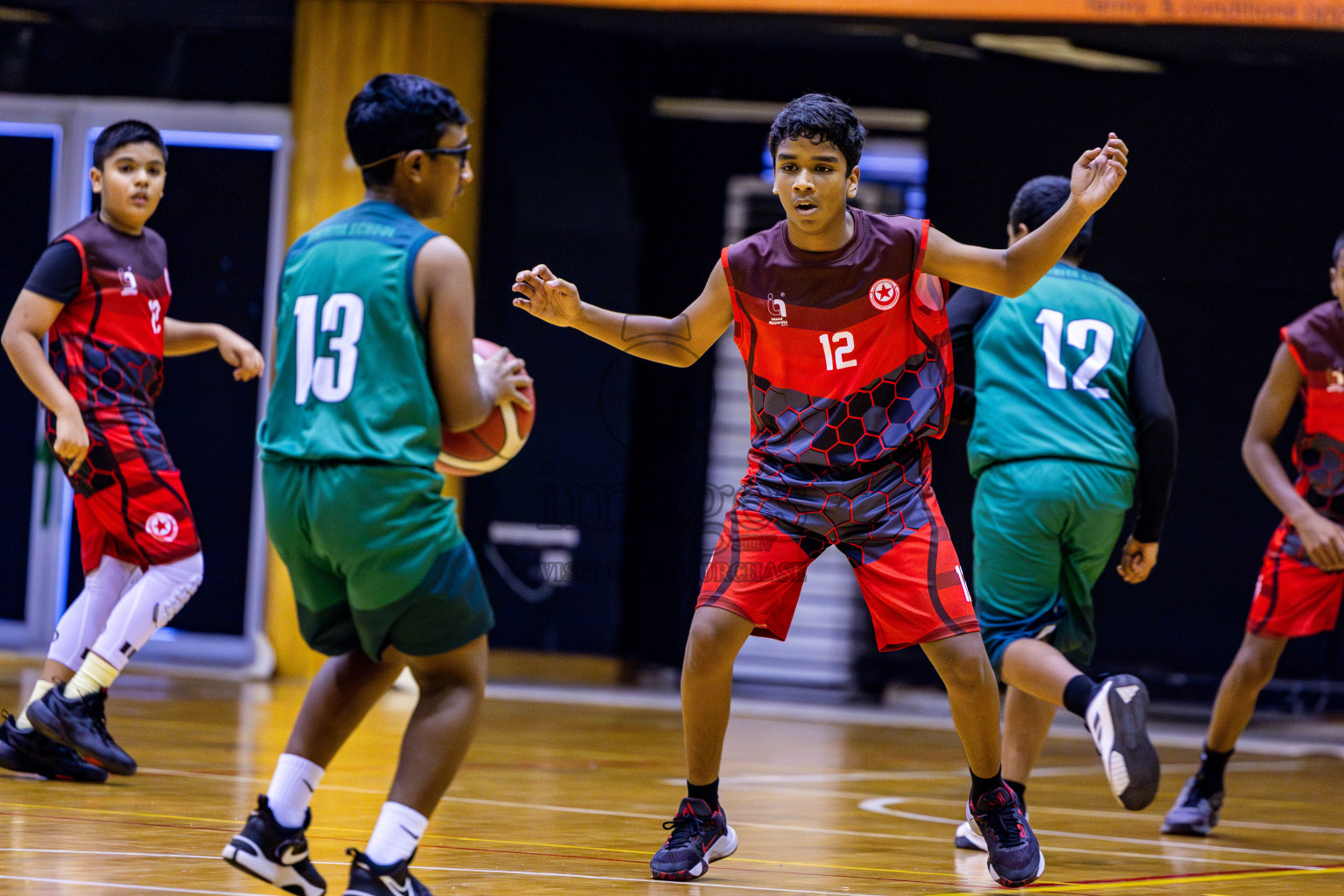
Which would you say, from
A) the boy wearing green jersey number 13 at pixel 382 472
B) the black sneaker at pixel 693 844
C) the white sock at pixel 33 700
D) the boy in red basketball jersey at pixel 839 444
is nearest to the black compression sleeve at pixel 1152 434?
the boy in red basketball jersey at pixel 839 444

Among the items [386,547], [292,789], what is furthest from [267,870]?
[386,547]

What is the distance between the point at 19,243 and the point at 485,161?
2.77 metres

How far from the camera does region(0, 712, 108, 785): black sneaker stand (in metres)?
4.92

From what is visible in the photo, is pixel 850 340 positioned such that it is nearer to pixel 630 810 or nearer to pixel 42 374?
pixel 630 810

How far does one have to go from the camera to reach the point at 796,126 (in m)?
3.77

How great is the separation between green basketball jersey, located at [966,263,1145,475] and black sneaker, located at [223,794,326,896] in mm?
2225

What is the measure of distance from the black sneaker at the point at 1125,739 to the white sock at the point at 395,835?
1659 mm

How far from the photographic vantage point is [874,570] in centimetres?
381

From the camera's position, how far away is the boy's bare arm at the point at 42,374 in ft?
15.8

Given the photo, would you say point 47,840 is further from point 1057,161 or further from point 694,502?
point 1057,161

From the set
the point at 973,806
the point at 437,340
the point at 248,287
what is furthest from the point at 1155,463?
the point at 248,287

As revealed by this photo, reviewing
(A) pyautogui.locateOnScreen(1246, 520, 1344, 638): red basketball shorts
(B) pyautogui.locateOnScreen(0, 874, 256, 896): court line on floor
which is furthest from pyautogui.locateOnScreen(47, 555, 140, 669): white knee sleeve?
(A) pyautogui.locateOnScreen(1246, 520, 1344, 638): red basketball shorts

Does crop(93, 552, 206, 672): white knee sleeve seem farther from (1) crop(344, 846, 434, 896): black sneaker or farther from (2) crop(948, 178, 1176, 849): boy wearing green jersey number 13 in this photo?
(2) crop(948, 178, 1176, 849): boy wearing green jersey number 13

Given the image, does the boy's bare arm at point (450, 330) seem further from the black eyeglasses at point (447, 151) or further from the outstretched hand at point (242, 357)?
the outstretched hand at point (242, 357)
